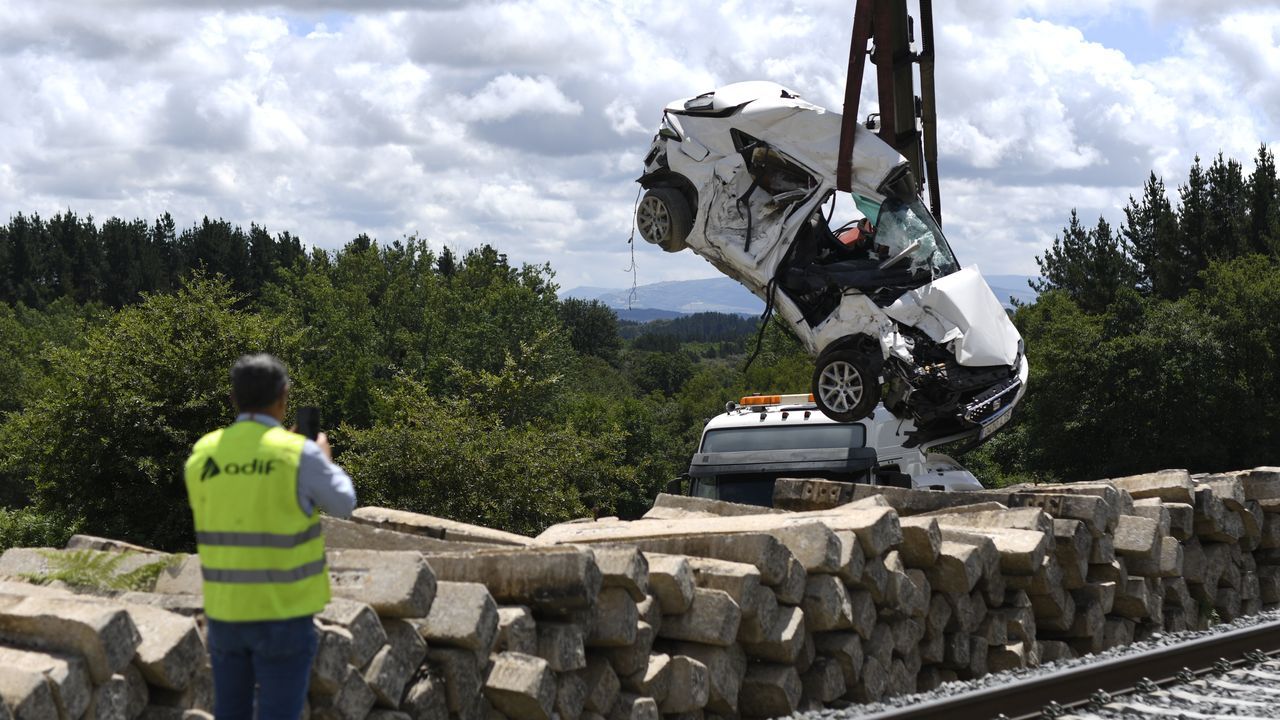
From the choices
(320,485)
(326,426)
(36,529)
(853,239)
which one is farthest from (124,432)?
(320,485)

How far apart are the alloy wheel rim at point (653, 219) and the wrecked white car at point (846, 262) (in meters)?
0.03

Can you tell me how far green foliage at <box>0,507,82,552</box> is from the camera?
31500 millimetres

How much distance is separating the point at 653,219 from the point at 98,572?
28.3 feet

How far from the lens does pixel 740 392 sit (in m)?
81.7

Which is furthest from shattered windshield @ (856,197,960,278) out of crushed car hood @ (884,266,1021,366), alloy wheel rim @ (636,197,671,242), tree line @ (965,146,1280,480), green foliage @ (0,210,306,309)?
green foliage @ (0,210,306,309)

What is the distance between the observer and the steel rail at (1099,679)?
291 inches

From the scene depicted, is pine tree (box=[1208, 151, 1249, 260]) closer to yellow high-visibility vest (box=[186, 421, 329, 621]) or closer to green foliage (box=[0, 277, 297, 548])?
green foliage (box=[0, 277, 297, 548])

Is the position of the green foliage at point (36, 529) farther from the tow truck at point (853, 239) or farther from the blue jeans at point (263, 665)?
the blue jeans at point (263, 665)

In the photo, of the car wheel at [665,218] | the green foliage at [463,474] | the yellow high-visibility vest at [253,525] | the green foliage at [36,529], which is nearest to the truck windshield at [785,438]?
the car wheel at [665,218]

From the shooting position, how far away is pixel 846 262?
14195mm

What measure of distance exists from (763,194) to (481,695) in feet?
27.9

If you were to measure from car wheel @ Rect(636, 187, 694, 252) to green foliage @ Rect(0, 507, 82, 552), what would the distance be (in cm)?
2015

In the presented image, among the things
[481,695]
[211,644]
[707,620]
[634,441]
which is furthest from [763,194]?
[634,441]

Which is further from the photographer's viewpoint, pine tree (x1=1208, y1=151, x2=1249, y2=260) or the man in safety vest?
pine tree (x1=1208, y1=151, x2=1249, y2=260)
